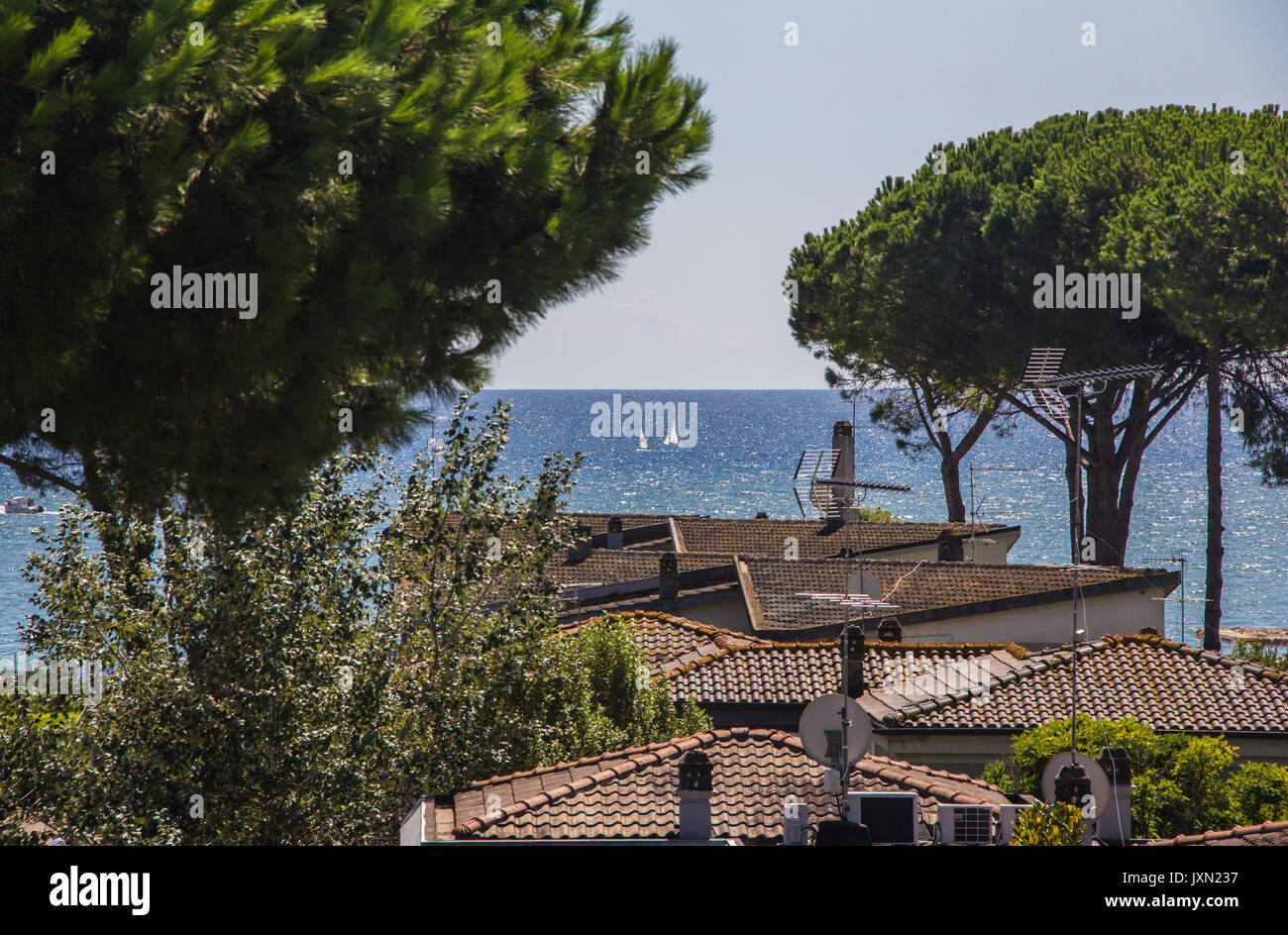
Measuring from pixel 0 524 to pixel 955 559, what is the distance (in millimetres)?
84248

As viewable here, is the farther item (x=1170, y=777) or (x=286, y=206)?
(x=1170, y=777)

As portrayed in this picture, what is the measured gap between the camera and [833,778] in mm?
13312

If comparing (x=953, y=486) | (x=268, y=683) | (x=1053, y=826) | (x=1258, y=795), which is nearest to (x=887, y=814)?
(x=1053, y=826)

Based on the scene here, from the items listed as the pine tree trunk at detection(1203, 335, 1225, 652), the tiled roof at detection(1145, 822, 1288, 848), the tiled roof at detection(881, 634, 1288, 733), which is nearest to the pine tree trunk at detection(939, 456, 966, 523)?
the pine tree trunk at detection(1203, 335, 1225, 652)

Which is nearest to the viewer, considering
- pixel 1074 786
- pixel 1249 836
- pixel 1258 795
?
pixel 1249 836

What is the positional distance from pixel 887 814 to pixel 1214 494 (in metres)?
23.5

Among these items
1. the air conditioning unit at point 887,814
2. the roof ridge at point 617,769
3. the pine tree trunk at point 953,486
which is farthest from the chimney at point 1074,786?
the pine tree trunk at point 953,486

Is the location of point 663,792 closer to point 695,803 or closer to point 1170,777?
point 695,803

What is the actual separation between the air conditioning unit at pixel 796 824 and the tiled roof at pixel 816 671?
21.3ft

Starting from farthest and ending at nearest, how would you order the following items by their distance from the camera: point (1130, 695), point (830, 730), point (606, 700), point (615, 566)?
point (615, 566)
point (1130, 695)
point (606, 700)
point (830, 730)

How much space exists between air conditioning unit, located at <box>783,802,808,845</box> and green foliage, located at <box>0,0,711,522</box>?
6.23 metres

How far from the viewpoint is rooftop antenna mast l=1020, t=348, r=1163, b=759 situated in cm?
1455

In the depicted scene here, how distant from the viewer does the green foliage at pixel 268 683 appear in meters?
11.2

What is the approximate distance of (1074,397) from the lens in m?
23.2
